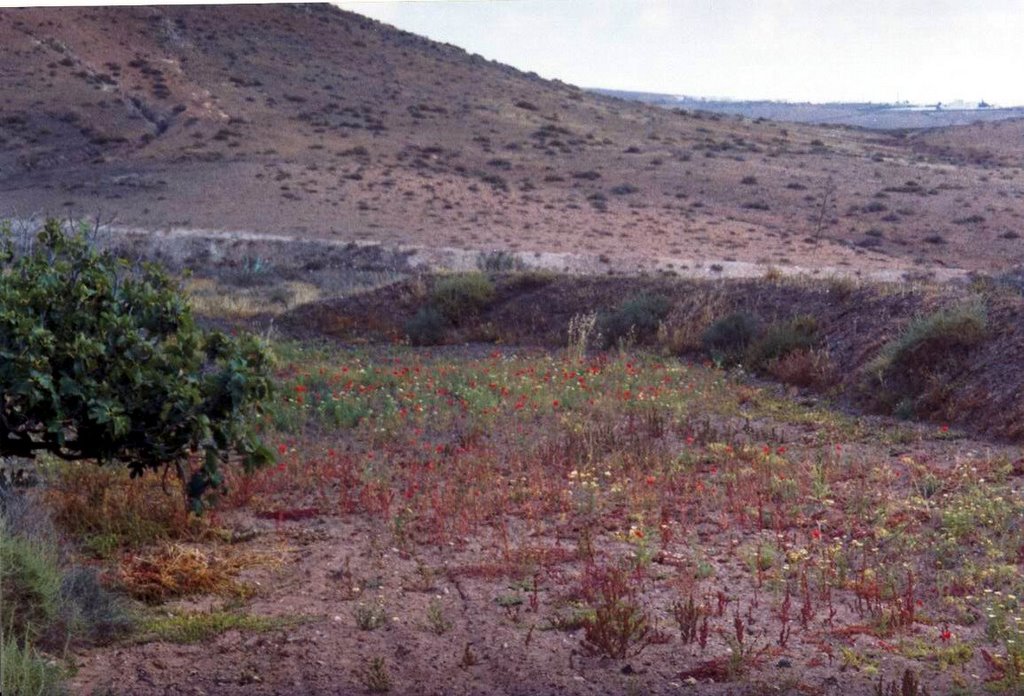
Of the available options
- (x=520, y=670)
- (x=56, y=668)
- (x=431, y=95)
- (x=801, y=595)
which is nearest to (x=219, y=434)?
(x=56, y=668)

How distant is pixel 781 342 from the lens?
45.7ft

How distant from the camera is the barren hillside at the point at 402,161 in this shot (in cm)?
3173

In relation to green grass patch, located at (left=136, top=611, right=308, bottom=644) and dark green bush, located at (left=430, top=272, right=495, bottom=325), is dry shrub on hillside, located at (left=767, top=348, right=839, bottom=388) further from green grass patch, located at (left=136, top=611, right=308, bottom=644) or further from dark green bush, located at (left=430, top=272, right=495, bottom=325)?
green grass patch, located at (left=136, top=611, right=308, bottom=644)

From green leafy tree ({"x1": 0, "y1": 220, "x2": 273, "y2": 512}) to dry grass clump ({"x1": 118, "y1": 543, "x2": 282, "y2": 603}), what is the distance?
444 millimetres

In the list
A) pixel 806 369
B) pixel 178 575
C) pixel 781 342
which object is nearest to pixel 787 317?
pixel 781 342

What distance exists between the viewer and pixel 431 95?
48.8 m

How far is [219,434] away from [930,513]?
4.38 meters

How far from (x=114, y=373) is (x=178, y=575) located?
1112mm

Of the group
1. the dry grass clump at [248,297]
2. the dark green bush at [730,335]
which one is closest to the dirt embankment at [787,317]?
the dark green bush at [730,335]

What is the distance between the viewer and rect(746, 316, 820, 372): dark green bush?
13812mm

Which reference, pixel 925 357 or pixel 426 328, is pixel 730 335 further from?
pixel 426 328

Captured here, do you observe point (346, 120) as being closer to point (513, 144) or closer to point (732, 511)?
point (513, 144)

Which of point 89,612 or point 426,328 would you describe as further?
point 426,328

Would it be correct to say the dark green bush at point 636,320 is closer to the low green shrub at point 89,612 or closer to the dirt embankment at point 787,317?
the dirt embankment at point 787,317
